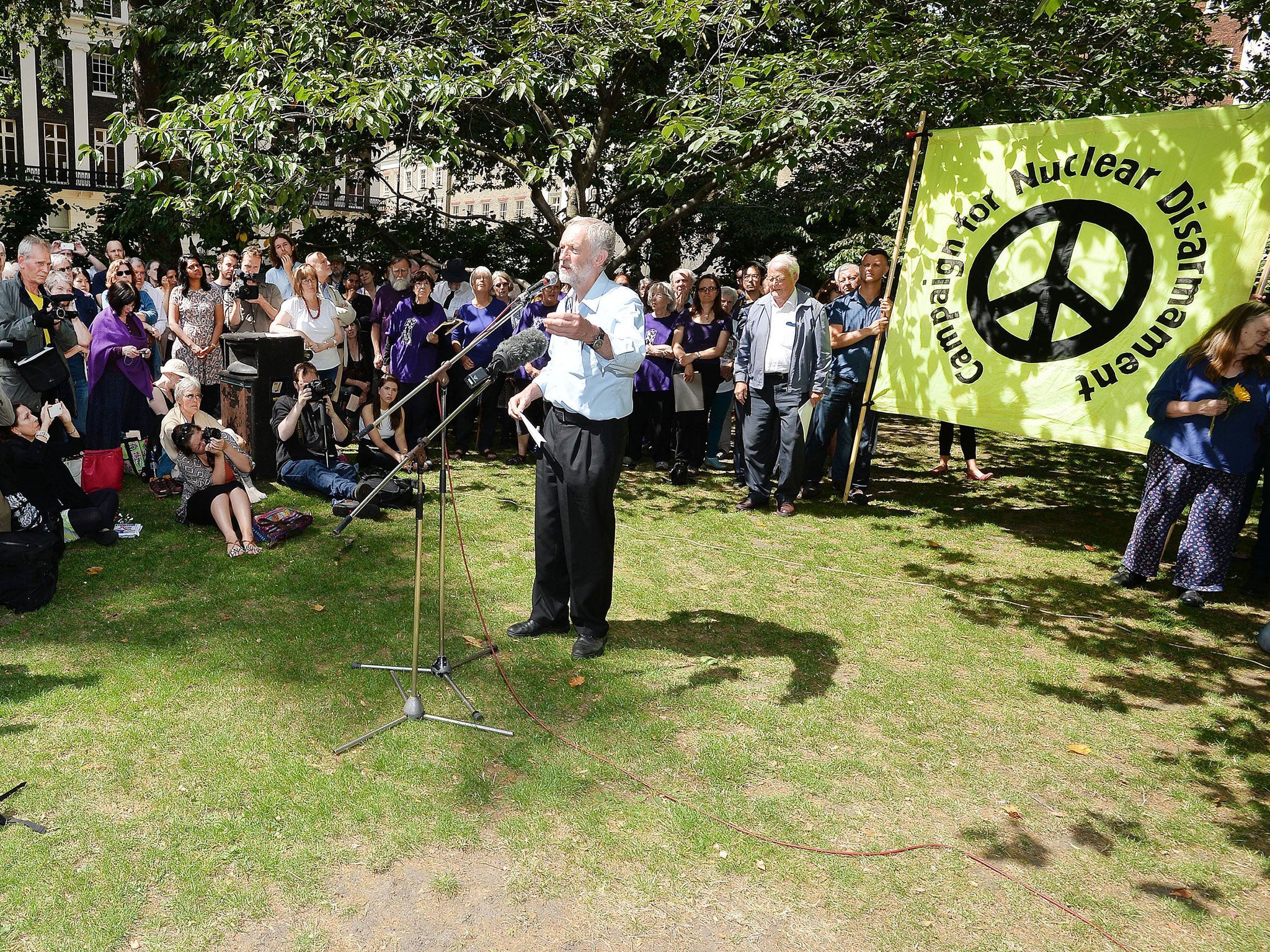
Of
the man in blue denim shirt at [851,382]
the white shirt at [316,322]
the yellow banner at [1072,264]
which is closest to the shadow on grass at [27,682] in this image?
the white shirt at [316,322]

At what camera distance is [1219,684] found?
18.2 feet

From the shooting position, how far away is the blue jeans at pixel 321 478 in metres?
8.20

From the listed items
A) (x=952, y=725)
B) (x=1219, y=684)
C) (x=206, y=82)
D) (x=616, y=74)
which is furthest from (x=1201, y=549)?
(x=206, y=82)

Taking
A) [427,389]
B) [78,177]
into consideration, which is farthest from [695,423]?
[78,177]

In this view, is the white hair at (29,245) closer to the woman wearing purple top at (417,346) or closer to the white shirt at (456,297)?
the woman wearing purple top at (417,346)

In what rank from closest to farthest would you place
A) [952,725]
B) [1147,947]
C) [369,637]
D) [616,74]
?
1. [1147,947]
2. [952,725]
3. [369,637]
4. [616,74]

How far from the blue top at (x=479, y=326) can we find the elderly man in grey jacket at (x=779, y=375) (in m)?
2.75

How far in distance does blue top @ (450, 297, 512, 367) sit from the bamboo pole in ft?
→ 12.3

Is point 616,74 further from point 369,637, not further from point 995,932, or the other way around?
point 995,932

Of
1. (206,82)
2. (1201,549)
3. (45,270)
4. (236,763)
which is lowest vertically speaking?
(236,763)

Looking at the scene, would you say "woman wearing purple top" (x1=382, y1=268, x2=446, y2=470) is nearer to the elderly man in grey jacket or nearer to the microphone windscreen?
the elderly man in grey jacket

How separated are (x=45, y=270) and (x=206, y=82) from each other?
598 centimetres

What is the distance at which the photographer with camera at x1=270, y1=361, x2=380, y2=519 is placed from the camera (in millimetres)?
8227

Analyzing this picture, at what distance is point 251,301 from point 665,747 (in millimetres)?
7359
